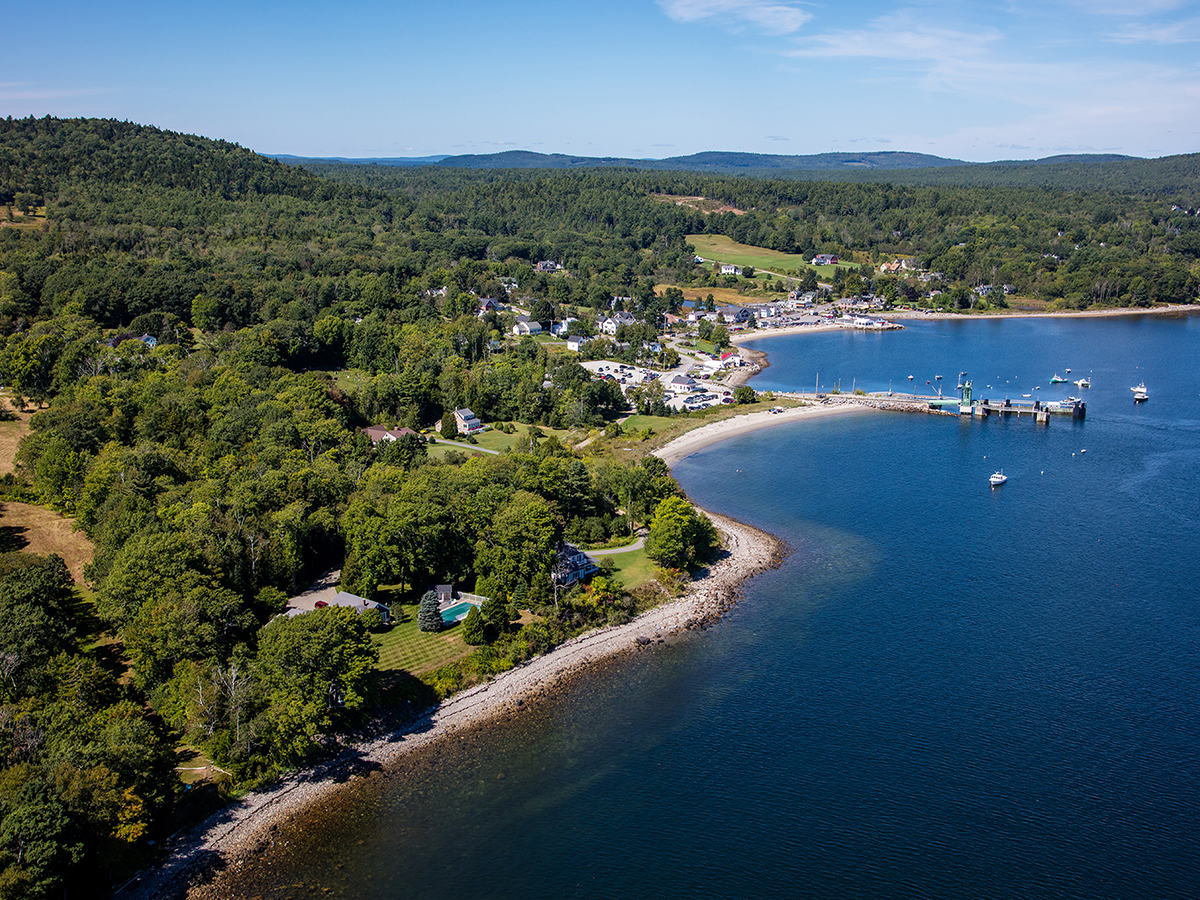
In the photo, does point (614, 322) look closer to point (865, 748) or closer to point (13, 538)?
point (13, 538)

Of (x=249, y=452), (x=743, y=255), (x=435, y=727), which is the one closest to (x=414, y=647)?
(x=435, y=727)

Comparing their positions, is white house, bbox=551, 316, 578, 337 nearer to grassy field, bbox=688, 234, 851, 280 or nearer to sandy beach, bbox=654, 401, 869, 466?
sandy beach, bbox=654, 401, 869, 466

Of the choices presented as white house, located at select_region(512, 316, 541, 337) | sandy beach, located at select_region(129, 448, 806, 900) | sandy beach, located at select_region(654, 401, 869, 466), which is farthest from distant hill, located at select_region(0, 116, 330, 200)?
sandy beach, located at select_region(129, 448, 806, 900)

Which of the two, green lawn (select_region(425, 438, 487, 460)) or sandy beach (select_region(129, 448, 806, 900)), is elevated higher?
green lawn (select_region(425, 438, 487, 460))

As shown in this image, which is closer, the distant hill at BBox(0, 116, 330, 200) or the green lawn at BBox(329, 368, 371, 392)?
the green lawn at BBox(329, 368, 371, 392)

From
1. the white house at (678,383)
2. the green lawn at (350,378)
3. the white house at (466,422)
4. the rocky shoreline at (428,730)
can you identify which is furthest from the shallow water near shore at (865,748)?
the green lawn at (350,378)

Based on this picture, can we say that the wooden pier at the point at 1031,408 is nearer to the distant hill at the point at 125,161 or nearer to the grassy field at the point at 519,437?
the grassy field at the point at 519,437

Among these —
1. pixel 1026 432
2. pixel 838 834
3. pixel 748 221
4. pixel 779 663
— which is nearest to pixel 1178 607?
pixel 779 663
